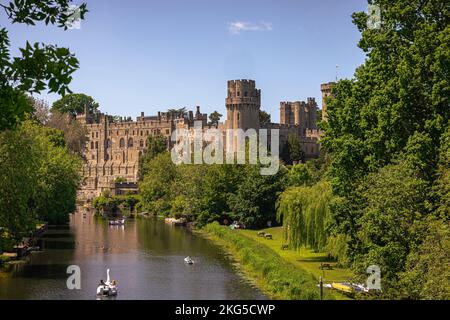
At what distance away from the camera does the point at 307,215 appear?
1565 inches

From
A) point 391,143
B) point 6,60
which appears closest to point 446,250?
point 391,143

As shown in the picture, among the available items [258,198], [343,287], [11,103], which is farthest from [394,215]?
[258,198]

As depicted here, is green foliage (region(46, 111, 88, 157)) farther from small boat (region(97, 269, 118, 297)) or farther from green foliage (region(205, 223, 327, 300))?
small boat (region(97, 269, 118, 297))

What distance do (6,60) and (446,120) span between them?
18.0m

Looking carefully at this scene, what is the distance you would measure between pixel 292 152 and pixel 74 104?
186 ft

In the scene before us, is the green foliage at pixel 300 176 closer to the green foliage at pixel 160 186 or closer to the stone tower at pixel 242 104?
the green foliage at pixel 160 186

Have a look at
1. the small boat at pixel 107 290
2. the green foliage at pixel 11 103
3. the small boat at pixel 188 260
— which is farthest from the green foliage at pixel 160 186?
the green foliage at pixel 11 103

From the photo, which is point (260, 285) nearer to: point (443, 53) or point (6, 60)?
point (443, 53)

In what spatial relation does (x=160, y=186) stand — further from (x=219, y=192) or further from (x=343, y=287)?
(x=343, y=287)

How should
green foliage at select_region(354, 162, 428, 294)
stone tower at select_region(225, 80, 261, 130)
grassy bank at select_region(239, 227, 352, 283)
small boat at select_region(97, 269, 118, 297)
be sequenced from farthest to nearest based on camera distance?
stone tower at select_region(225, 80, 261, 130) < grassy bank at select_region(239, 227, 352, 283) < small boat at select_region(97, 269, 118, 297) < green foliage at select_region(354, 162, 428, 294)

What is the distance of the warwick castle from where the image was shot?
354 feet

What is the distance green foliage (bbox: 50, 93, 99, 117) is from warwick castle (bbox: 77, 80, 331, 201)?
9.67ft

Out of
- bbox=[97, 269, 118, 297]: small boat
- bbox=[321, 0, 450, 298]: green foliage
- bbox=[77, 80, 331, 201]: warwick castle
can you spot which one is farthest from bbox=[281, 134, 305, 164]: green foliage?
bbox=[321, 0, 450, 298]: green foliage

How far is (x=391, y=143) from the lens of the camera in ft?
82.6
